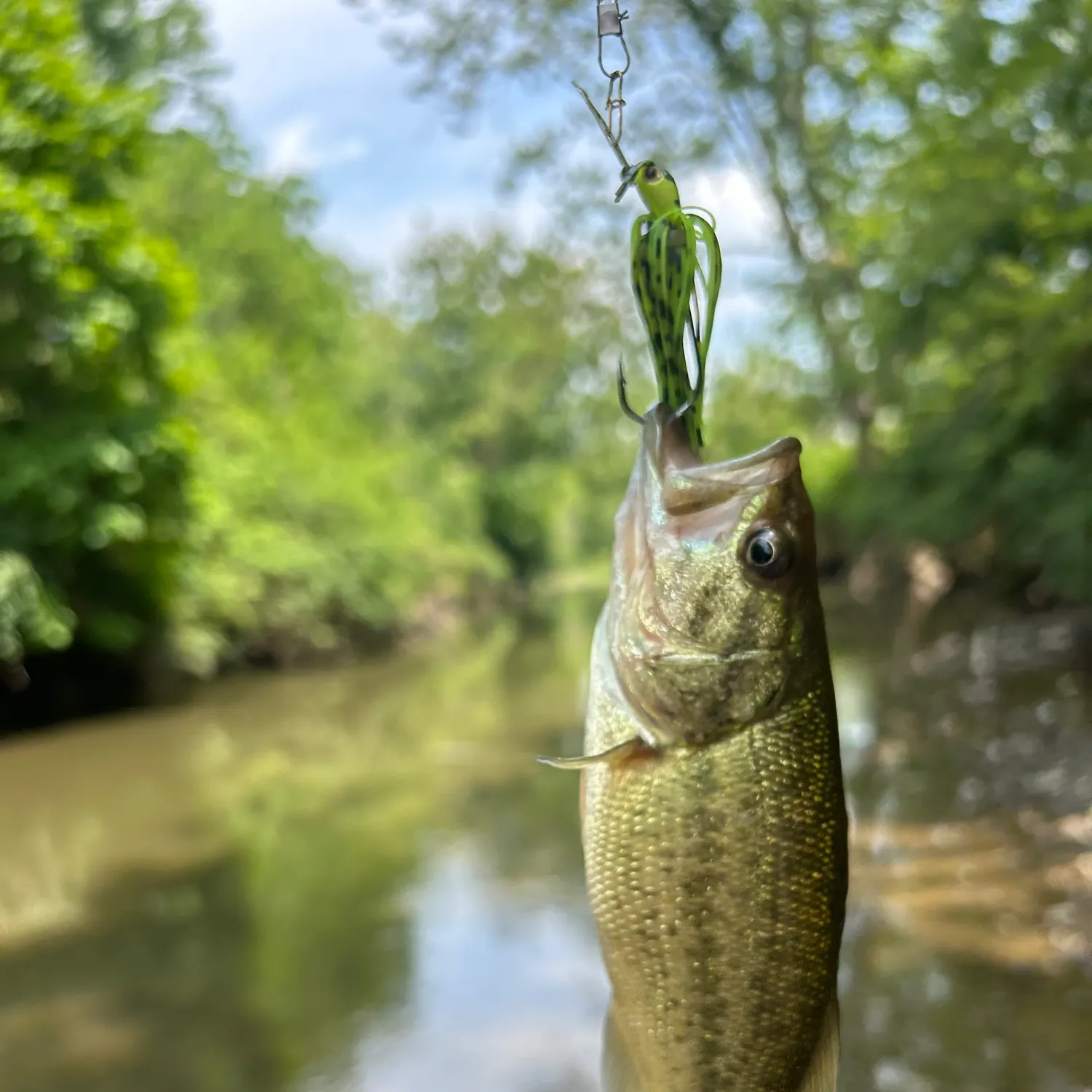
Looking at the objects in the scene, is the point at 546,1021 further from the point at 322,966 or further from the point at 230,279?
the point at 230,279

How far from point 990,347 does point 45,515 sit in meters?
9.77

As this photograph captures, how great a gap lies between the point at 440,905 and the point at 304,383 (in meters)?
22.0

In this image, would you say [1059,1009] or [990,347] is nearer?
[1059,1009]

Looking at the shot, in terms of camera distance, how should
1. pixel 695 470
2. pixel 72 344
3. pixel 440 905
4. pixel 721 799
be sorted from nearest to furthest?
pixel 721 799 < pixel 695 470 < pixel 440 905 < pixel 72 344

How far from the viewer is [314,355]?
28.8 meters

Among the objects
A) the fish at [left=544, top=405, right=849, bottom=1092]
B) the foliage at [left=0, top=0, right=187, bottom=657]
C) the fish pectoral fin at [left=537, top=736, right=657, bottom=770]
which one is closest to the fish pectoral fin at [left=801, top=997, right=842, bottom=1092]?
the fish at [left=544, top=405, right=849, bottom=1092]

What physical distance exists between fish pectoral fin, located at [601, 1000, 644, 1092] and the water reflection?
3.29 metres

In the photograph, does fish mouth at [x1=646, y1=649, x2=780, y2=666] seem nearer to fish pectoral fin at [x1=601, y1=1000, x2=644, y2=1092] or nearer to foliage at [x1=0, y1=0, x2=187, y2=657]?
fish pectoral fin at [x1=601, y1=1000, x2=644, y2=1092]

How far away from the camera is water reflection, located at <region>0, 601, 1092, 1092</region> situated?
4.85 m

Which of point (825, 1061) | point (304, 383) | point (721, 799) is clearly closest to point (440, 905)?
point (825, 1061)

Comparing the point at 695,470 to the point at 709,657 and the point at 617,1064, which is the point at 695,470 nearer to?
the point at 709,657

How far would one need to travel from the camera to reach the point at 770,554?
5.02ft

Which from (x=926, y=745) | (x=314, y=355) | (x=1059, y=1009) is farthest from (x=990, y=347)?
(x=314, y=355)

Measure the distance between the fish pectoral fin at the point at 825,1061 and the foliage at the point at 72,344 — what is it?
1101 cm
